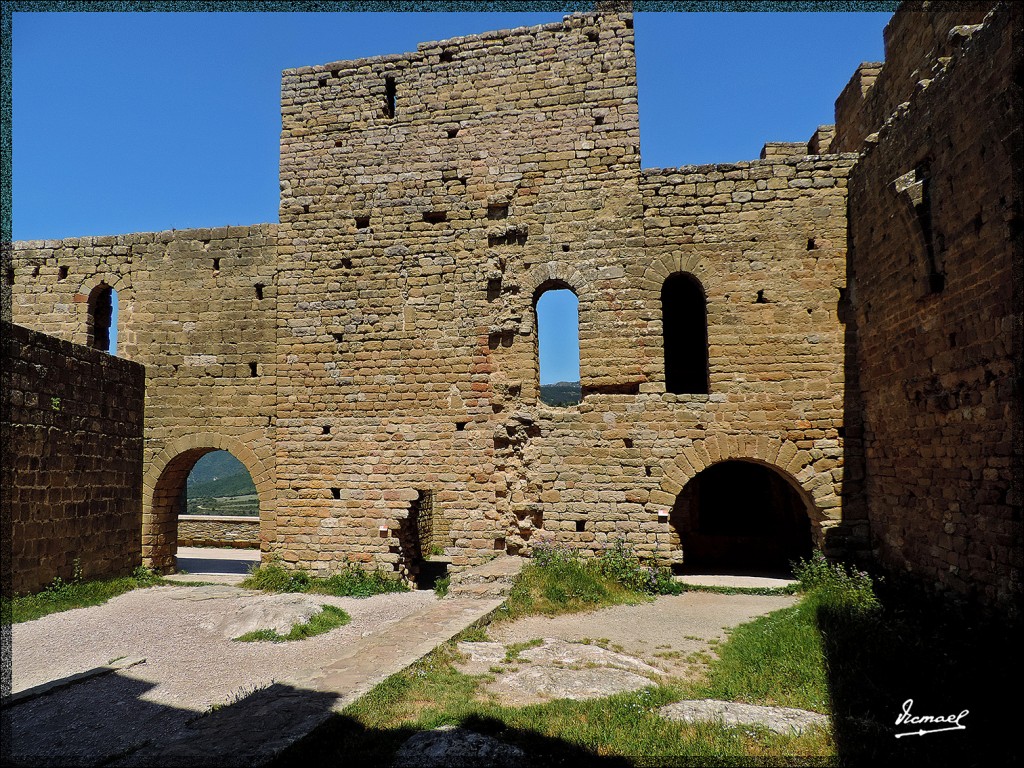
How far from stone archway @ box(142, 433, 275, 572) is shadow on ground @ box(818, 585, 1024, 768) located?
358 inches

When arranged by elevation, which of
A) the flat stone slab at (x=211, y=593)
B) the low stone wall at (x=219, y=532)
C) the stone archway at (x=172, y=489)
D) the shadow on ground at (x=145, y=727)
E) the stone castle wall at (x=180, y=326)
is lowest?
the low stone wall at (x=219, y=532)

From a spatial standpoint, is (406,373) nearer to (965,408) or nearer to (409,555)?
(409,555)

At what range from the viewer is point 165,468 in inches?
458

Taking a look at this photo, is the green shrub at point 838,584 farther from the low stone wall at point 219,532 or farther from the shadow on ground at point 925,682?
the low stone wall at point 219,532

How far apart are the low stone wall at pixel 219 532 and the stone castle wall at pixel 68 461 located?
7.33 metres

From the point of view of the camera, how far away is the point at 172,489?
12031 mm

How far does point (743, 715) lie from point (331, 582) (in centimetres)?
747

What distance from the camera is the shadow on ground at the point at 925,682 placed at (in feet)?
13.6

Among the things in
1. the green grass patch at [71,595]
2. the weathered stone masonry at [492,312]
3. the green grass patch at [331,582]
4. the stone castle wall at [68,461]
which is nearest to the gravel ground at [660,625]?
the weathered stone masonry at [492,312]

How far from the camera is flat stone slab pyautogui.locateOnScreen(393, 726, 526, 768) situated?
3920 mm

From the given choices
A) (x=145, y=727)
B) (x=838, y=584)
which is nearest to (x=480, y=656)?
(x=145, y=727)

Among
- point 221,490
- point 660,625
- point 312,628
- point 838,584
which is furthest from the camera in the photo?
point 221,490

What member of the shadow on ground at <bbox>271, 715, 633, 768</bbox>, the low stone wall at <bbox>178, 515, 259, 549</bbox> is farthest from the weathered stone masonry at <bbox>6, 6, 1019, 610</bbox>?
the low stone wall at <bbox>178, 515, 259, 549</bbox>

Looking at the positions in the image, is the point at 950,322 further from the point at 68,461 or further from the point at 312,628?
the point at 68,461
